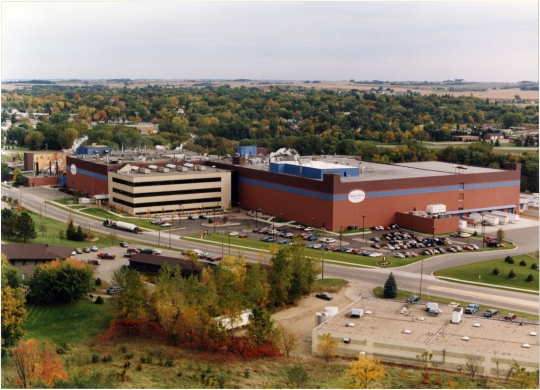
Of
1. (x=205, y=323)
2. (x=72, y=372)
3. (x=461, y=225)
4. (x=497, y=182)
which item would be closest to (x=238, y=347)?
(x=205, y=323)

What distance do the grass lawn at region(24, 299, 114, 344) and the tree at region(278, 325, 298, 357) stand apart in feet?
21.7

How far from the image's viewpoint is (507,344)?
82.6ft

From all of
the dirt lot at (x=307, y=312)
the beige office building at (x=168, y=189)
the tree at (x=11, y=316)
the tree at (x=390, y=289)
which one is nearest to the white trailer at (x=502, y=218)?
the beige office building at (x=168, y=189)

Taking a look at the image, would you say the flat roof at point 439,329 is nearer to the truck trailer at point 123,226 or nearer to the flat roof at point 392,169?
the truck trailer at point 123,226

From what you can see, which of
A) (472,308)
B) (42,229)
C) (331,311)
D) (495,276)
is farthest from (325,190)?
(331,311)

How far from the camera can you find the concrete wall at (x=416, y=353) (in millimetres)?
23969

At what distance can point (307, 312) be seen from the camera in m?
30.7

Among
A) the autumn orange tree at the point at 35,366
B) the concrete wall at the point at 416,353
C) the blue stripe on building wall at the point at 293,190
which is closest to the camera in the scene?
the autumn orange tree at the point at 35,366

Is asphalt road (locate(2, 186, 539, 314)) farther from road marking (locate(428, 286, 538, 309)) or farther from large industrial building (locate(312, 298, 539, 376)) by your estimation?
large industrial building (locate(312, 298, 539, 376))

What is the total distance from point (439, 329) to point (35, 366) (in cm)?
1321

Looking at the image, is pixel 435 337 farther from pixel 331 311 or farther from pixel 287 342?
pixel 287 342

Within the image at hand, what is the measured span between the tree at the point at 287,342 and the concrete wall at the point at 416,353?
713 millimetres

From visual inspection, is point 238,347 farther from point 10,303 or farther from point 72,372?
point 10,303

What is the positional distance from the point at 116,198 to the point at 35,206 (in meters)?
6.12
